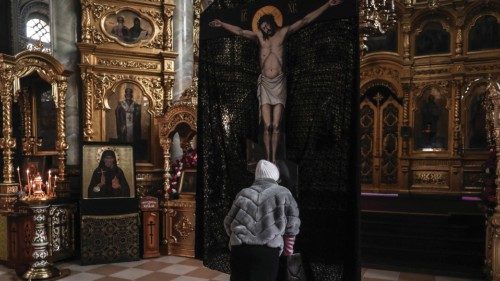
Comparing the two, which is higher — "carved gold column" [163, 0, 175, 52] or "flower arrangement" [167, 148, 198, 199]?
"carved gold column" [163, 0, 175, 52]

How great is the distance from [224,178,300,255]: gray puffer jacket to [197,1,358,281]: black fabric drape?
Result: 790 millimetres

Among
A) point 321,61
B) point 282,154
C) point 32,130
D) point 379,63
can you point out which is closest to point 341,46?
point 321,61

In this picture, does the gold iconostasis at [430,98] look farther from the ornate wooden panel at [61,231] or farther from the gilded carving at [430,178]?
the ornate wooden panel at [61,231]

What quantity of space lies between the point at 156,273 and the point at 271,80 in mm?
3198

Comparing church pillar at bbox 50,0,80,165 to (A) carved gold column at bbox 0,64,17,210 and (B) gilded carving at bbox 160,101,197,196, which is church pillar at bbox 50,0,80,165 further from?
(B) gilded carving at bbox 160,101,197,196

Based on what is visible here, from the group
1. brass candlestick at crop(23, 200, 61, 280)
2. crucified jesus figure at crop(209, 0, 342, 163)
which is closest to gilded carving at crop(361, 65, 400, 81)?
crucified jesus figure at crop(209, 0, 342, 163)

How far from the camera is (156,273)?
5.75 meters

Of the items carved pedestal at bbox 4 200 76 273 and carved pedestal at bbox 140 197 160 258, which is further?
carved pedestal at bbox 140 197 160 258

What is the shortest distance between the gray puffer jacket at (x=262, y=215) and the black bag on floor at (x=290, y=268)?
37 cm

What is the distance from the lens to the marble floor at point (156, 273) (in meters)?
5.46

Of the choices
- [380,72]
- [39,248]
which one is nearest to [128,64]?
[39,248]

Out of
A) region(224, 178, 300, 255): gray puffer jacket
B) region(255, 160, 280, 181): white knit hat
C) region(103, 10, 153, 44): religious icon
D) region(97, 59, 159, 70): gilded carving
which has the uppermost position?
region(103, 10, 153, 44): religious icon

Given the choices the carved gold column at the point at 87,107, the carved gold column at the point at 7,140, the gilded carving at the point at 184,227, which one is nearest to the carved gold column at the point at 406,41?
the gilded carving at the point at 184,227

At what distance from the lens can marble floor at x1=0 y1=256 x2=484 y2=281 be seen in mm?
5465
